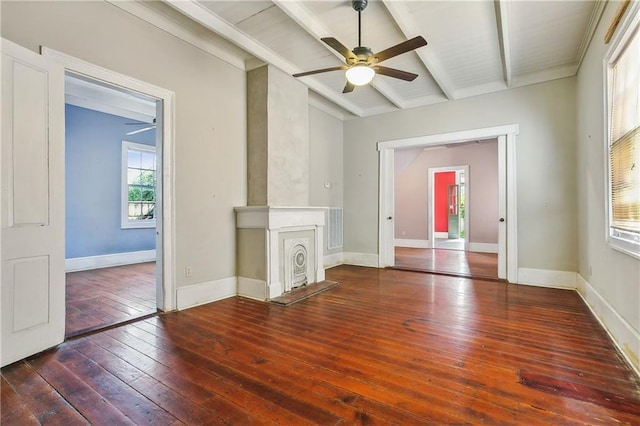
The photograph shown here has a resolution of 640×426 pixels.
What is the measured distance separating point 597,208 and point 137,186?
291 inches

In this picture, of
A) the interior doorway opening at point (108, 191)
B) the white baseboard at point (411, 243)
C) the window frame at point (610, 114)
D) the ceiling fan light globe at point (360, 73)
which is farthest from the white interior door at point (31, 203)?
the white baseboard at point (411, 243)

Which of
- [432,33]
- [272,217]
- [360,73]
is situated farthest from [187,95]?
[432,33]

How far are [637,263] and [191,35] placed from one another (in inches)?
171

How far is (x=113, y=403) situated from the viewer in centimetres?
165

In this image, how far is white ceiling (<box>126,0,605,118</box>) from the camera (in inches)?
112

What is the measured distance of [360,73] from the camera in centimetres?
292

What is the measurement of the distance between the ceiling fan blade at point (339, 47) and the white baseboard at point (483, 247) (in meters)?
6.83

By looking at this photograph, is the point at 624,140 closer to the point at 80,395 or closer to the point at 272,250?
the point at 272,250

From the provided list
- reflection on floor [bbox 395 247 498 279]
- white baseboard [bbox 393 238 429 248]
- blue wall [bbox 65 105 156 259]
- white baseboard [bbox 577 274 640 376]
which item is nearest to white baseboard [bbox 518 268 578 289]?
reflection on floor [bbox 395 247 498 279]

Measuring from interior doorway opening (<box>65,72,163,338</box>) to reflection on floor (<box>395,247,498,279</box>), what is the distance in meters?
4.55

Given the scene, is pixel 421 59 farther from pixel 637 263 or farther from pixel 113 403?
pixel 113 403

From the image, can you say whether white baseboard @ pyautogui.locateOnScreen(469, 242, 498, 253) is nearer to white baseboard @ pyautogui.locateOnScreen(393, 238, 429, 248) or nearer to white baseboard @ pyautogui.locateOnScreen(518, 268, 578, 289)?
white baseboard @ pyautogui.locateOnScreen(393, 238, 429, 248)

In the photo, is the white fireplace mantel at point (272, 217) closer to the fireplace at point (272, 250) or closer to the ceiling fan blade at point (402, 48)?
the fireplace at point (272, 250)

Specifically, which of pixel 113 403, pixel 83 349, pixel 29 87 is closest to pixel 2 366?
pixel 83 349
